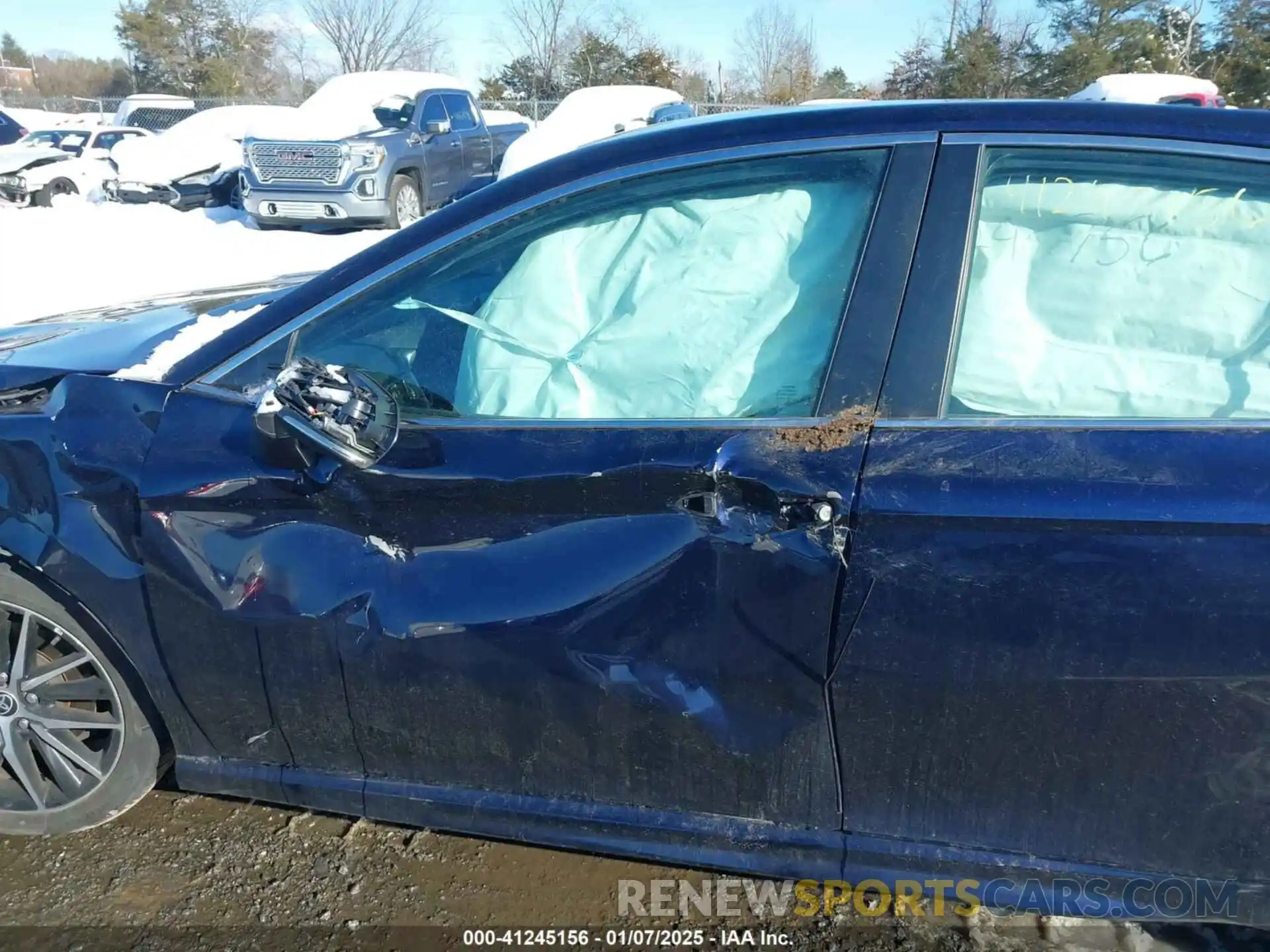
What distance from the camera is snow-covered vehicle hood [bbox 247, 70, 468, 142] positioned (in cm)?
1191

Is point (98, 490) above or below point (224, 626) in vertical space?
above

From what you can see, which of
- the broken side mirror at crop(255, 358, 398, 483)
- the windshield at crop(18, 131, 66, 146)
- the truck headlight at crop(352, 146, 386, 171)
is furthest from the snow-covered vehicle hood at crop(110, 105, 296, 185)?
the broken side mirror at crop(255, 358, 398, 483)

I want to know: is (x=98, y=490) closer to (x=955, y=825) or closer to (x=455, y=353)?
(x=455, y=353)

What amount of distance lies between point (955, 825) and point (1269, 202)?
1.33m

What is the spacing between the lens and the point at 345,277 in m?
2.01

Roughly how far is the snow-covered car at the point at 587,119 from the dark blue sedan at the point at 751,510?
9.34 m

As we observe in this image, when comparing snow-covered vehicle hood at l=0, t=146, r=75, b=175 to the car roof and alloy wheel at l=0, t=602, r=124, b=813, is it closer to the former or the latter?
alloy wheel at l=0, t=602, r=124, b=813

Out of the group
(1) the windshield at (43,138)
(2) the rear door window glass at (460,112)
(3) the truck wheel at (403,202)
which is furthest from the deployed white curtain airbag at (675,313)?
(1) the windshield at (43,138)

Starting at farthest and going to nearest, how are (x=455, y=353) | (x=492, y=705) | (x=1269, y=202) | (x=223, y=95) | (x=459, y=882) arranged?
(x=223, y=95) < (x=459, y=882) < (x=455, y=353) < (x=492, y=705) < (x=1269, y=202)

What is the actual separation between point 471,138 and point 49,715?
41.6 feet

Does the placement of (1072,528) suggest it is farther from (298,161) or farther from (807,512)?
(298,161)

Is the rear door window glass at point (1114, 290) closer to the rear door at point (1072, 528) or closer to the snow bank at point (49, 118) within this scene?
the rear door at point (1072, 528)

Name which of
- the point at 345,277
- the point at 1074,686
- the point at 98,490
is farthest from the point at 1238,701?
the point at 98,490

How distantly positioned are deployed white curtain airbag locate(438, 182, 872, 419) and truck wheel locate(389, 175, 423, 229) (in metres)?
10.3
